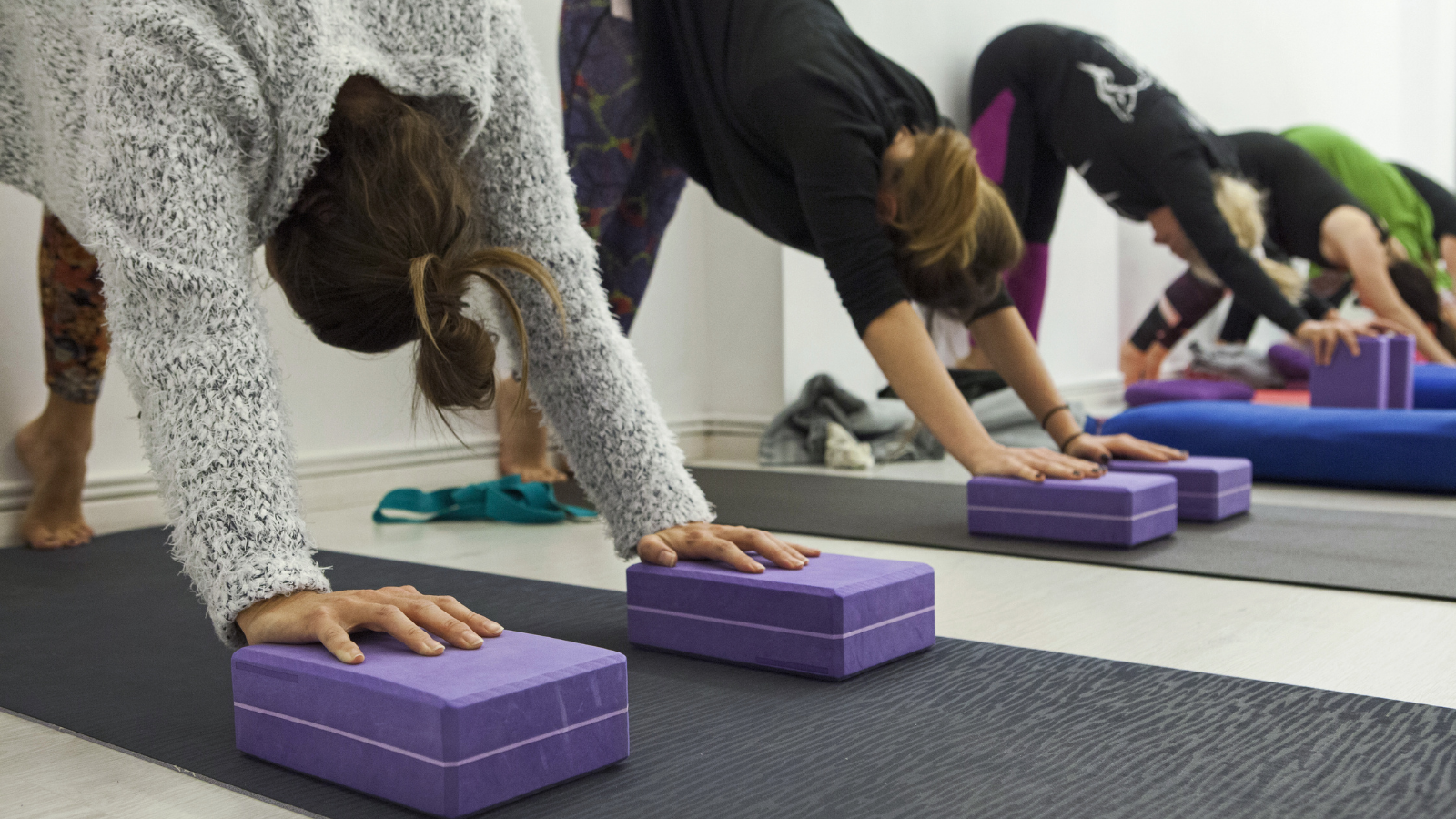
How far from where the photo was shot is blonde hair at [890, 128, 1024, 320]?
1861 mm

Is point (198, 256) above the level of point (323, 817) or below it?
above

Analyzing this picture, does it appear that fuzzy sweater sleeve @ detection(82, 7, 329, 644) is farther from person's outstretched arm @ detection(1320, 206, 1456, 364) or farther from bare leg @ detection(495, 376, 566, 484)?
person's outstretched arm @ detection(1320, 206, 1456, 364)

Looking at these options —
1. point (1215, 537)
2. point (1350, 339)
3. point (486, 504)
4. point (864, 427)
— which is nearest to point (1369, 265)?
point (1350, 339)

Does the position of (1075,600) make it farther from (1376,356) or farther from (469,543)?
(1376,356)

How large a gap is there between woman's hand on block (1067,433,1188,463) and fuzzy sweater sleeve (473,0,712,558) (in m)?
1.09

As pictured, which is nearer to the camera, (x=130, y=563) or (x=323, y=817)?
(x=323, y=817)

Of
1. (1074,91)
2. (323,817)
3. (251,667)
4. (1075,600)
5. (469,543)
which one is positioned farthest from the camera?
(1074,91)

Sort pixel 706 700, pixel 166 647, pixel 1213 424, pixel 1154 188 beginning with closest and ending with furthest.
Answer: pixel 706 700
pixel 166 647
pixel 1213 424
pixel 1154 188

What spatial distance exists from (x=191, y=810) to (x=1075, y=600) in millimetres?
1058

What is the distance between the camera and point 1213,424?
8.66 ft

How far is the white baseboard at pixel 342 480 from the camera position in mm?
2252

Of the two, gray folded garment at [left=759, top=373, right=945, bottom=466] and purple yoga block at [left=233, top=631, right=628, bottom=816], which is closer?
purple yoga block at [left=233, top=631, right=628, bottom=816]

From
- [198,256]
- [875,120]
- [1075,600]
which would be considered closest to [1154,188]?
[875,120]

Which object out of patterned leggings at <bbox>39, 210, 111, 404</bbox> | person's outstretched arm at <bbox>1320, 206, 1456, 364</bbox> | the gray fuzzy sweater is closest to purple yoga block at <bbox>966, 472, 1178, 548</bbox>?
the gray fuzzy sweater
